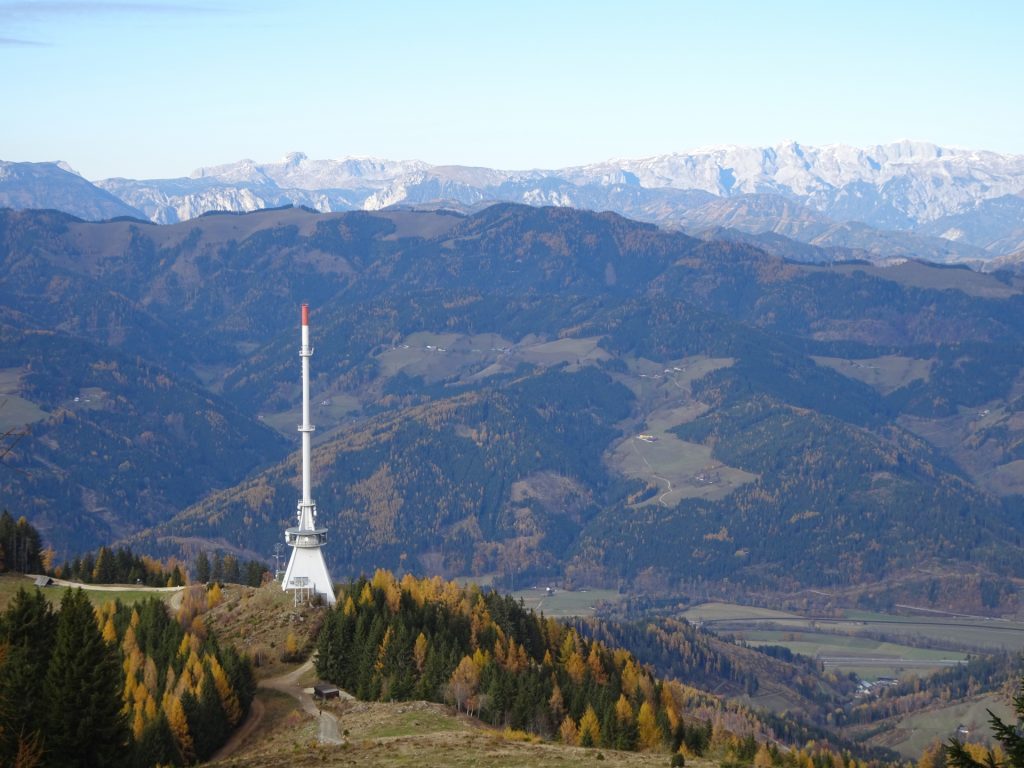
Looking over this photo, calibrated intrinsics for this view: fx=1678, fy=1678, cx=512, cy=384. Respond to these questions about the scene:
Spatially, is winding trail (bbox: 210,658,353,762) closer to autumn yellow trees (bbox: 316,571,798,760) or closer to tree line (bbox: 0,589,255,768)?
tree line (bbox: 0,589,255,768)

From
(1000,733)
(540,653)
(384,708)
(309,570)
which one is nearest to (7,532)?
(309,570)

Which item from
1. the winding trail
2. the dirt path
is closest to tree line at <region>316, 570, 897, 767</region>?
the winding trail

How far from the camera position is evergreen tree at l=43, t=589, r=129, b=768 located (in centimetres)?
9994

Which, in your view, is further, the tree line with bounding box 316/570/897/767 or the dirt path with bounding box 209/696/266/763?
the tree line with bounding box 316/570/897/767

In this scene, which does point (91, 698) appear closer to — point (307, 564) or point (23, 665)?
point (23, 665)

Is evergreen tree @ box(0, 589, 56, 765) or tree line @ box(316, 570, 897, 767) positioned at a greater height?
evergreen tree @ box(0, 589, 56, 765)

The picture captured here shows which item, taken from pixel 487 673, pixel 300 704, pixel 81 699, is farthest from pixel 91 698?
pixel 487 673

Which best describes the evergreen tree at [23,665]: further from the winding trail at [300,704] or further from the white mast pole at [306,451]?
the white mast pole at [306,451]

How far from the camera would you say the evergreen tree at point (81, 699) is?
99938 mm

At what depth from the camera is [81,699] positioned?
10050cm

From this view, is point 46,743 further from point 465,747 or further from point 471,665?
point 471,665

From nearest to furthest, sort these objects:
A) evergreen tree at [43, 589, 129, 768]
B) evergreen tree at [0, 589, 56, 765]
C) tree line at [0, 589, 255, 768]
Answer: evergreen tree at [0, 589, 56, 765]
tree line at [0, 589, 255, 768]
evergreen tree at [43, 589, 129, 768]

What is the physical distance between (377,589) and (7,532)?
55.0 m

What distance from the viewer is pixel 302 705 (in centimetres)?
13950
